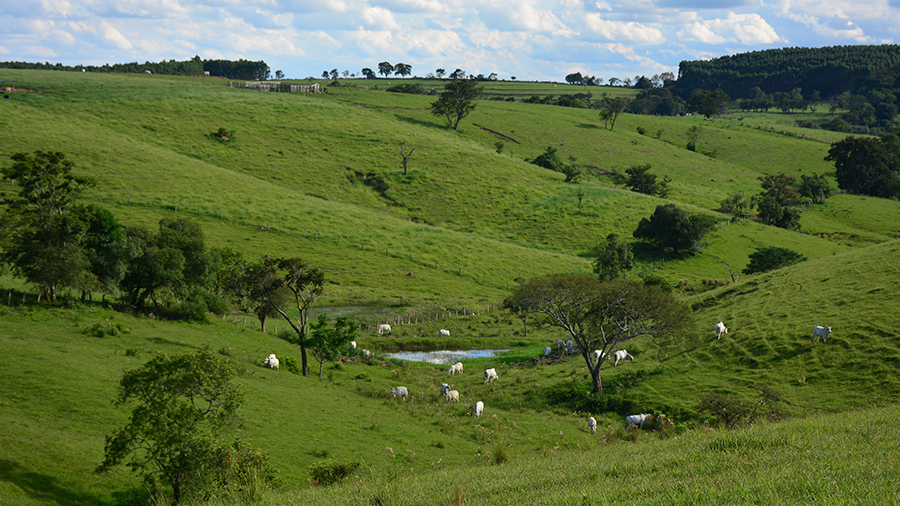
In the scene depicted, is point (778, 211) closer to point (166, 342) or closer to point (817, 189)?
point (817, 189)

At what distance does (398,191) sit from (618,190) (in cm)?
4139

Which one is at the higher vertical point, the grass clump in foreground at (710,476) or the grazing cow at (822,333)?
the grass clump in foreground at (710,476)

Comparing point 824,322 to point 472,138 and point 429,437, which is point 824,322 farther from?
point 472,138

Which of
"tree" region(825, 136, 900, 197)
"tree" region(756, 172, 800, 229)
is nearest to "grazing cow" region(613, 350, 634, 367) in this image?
"tree" region(756, 172, 800, 229)

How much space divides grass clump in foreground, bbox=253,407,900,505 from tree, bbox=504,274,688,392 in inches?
772

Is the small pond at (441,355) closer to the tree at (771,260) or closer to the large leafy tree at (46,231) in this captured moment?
the large leafy tree at (46,231)

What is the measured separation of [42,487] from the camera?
13969 mm

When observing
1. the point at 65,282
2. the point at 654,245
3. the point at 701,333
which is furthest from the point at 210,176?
the point at 701,333

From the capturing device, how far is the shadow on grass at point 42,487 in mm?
13641

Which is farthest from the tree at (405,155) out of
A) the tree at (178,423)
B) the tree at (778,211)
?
the tree at (178,423)

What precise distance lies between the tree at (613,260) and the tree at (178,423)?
2093 inches

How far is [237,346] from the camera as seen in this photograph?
35469 mm

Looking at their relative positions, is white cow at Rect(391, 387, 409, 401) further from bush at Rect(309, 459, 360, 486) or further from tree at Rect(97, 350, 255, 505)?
tree at Rect(97, 350, 255, 505)

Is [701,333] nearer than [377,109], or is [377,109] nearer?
[701,333]
